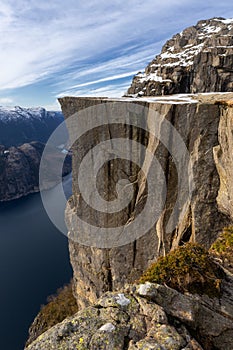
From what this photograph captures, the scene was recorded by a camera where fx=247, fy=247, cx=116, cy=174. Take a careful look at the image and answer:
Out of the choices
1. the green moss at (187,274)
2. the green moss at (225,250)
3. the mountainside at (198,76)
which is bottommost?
the green moss at (225,250)

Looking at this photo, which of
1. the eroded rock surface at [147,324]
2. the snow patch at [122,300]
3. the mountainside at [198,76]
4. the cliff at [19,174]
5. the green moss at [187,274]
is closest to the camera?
the eroded rock surface at [147,324]

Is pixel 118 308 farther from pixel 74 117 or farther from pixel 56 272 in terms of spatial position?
pixel 56 272

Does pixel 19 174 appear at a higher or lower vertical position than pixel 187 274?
lower

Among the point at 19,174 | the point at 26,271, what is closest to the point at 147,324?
the point at 26,271

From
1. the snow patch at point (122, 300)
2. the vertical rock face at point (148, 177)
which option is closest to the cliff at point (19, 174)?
the vertical rock face at point (148, 177)

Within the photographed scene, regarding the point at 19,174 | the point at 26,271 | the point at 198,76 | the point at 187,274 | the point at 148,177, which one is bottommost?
the point at 26,271

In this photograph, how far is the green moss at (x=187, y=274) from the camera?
8094 millimetres

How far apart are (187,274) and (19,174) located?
7156 inches

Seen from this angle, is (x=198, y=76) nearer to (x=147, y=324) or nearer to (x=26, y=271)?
(x=147, y=324)

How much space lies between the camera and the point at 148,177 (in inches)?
786

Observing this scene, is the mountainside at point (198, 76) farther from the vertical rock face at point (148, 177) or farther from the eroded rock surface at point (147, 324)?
the eroded rock surface at point (147, 324)

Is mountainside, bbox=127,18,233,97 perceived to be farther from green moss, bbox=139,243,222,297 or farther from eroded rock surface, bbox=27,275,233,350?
eroded rock surface, bbox=27,275,233,350

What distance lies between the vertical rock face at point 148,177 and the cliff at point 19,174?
11582 cm

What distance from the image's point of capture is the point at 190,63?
133 ft
